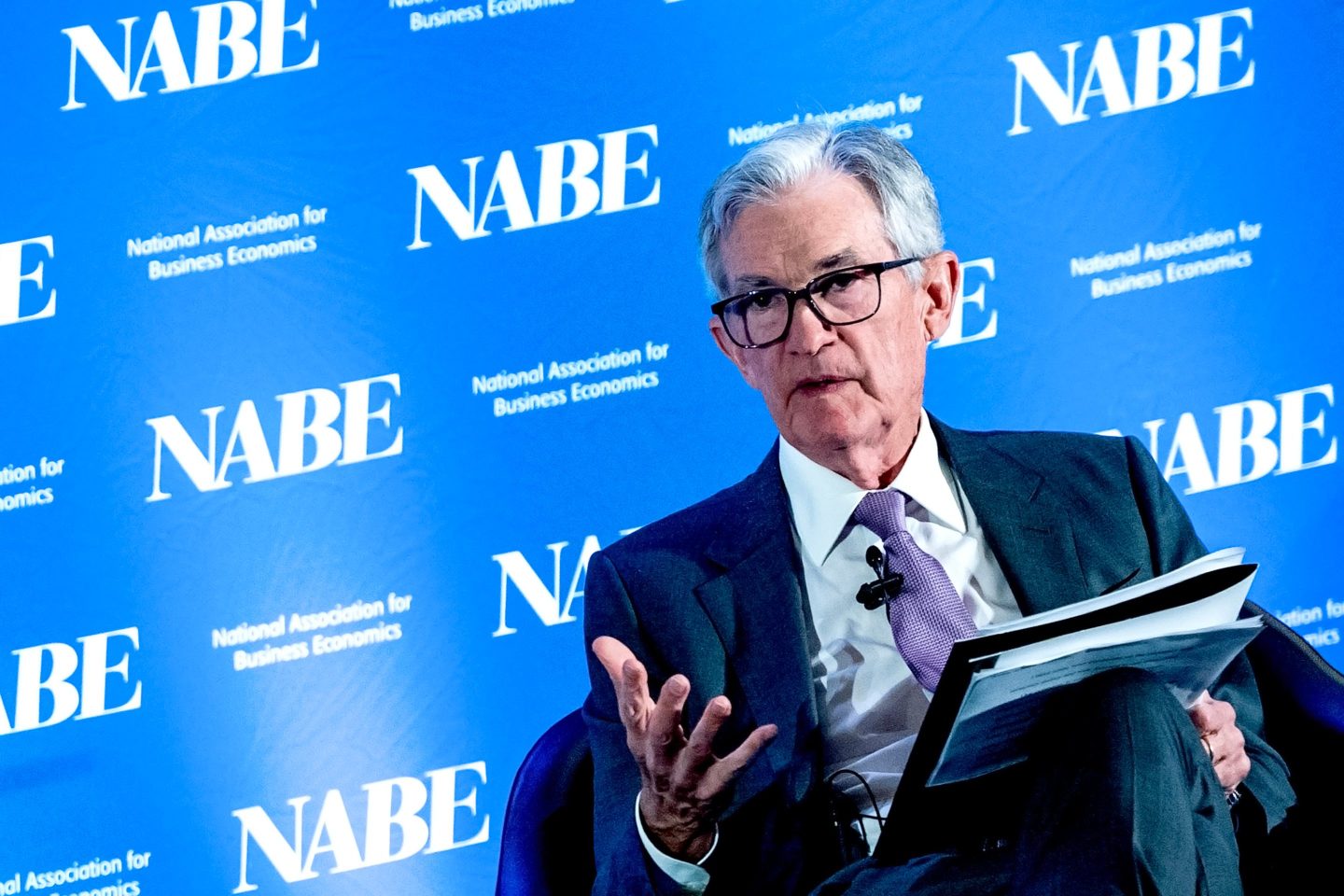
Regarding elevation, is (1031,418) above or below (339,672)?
above

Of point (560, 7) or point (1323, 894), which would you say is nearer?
point (1323, 894)

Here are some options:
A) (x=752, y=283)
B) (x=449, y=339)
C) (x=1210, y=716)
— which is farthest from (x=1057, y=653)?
(x=449, y=339)

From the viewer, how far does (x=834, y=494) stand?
2168 mm

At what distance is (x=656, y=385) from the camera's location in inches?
130

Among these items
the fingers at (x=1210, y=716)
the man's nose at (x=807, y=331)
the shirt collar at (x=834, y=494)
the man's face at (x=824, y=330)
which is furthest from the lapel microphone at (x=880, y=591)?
the fingers at (x=1210, y=716)

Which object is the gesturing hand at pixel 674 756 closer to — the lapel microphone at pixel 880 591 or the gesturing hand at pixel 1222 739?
the lapel microphone at pixel 880 591

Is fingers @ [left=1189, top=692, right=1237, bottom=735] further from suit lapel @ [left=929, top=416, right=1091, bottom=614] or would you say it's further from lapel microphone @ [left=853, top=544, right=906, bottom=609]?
lapel microphone @ [left=853, top=544, right=906, bottom=609]

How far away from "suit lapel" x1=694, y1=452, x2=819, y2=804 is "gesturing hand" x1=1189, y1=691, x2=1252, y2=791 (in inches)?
20.5

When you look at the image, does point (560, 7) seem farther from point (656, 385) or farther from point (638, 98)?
point (656, 385)

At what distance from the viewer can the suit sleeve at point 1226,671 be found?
6.25 feet

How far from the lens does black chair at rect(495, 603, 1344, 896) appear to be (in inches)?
77.8

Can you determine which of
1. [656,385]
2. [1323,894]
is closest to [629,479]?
[656,385]

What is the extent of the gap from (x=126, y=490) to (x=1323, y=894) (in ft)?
8.22

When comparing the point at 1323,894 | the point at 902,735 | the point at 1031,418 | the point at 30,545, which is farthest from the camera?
the point at 1031,418
